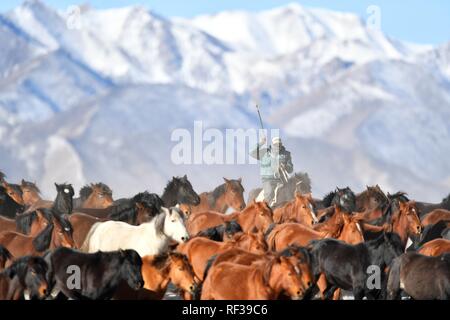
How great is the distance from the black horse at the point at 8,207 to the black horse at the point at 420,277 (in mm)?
9692

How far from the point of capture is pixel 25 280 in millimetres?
12828

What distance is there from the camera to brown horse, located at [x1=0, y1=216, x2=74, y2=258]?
16125mm

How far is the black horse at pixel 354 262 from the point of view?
14117mm

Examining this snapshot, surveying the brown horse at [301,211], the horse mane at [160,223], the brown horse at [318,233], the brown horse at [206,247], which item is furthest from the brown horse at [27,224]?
the brown horse at [301,211]

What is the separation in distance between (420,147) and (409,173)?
1362cm

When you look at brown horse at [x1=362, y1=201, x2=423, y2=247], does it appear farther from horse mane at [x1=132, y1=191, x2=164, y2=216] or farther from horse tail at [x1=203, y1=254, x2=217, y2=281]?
horse tail at [x1=203, y1=254, x2=217, y2=281]

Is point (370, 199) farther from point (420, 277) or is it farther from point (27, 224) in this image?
point (420, 277)

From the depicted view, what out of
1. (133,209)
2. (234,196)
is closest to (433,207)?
(234,196)

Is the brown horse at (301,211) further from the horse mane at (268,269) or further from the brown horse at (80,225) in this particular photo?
the horse mane at (268,269)

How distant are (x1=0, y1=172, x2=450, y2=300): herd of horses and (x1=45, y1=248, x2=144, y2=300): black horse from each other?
13 millimetres

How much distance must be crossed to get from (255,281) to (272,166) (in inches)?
442

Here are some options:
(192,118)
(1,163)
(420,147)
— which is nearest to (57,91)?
(192,118)
